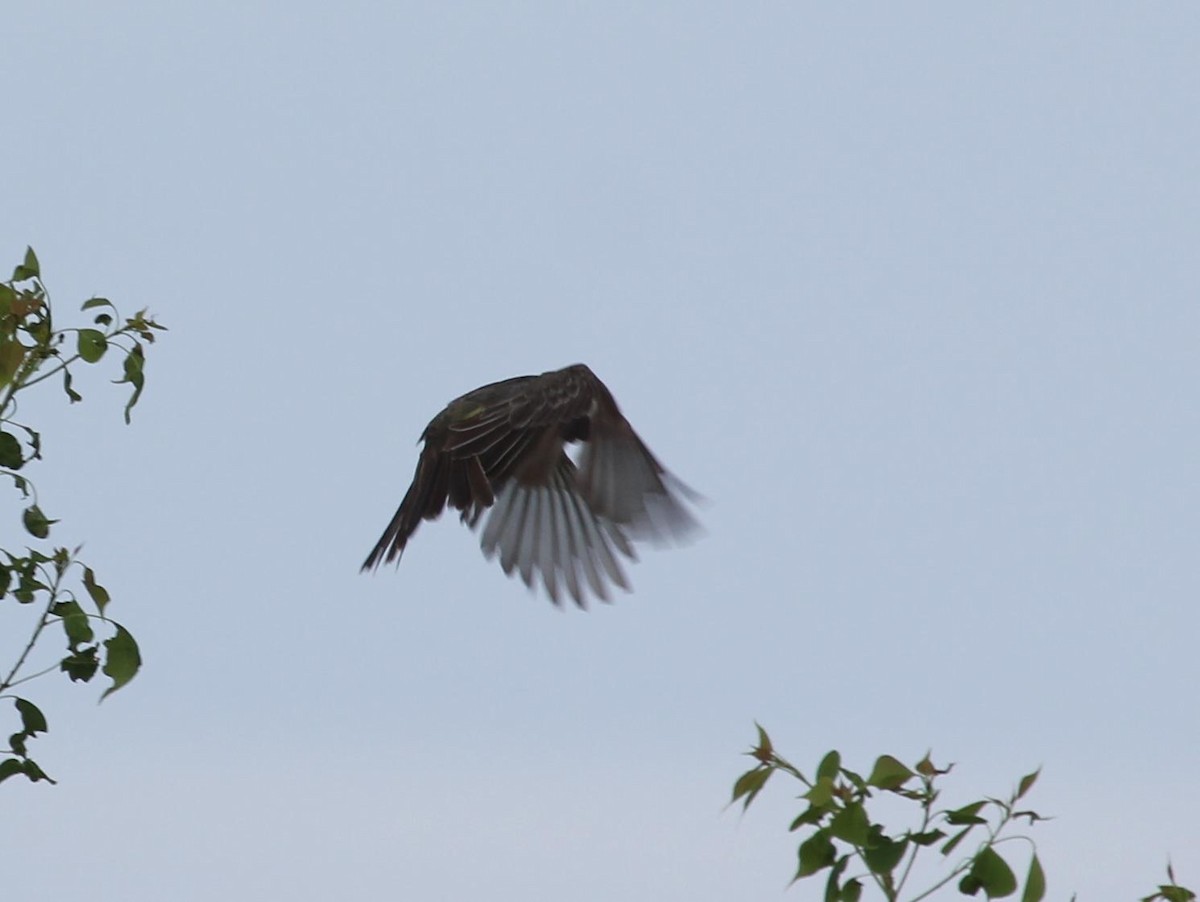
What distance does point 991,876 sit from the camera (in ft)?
13.3

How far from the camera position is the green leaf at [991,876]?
403cm

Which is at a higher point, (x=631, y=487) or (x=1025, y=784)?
(x=631, y=487)

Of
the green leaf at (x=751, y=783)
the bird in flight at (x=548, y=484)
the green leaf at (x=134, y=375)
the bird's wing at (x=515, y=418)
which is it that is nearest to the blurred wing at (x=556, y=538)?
the bird in flight at (x=548, y=484)

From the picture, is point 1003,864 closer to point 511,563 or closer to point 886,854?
point 886,854

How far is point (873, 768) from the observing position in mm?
4195

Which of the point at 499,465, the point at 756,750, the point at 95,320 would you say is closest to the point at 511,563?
the point at 499,465

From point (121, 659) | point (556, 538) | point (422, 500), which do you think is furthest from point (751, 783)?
point (556, 538)

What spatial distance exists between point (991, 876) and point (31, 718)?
288cm

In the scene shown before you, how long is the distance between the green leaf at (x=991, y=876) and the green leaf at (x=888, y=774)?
23cm

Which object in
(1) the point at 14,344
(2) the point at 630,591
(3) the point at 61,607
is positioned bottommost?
(3) the point at 61,607

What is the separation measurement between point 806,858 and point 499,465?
9267mm

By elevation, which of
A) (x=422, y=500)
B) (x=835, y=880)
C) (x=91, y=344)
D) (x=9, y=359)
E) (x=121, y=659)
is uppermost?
(x=422, y=500)

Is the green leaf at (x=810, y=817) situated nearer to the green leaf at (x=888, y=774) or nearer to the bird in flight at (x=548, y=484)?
the green leaf at (x=888, y=774)

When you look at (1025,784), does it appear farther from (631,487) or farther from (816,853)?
(631,487)
